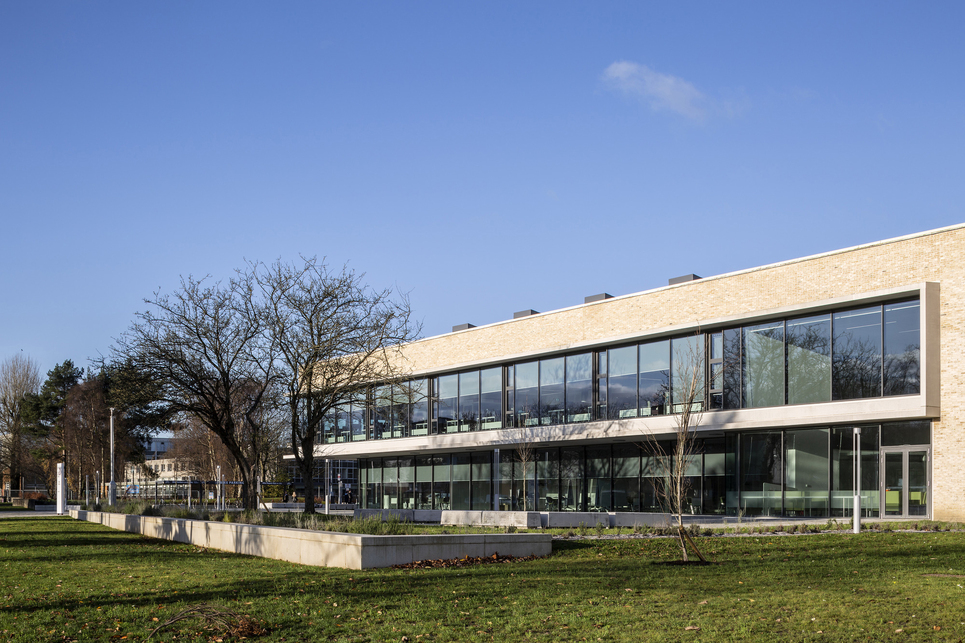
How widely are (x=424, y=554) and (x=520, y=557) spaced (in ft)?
7.75

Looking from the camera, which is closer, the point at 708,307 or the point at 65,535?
the point at 65,535

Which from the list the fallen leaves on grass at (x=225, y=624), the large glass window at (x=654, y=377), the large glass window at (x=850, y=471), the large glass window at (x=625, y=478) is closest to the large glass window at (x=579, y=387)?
the large glass window at (x=625, y=478)

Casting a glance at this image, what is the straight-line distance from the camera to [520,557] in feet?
58.6

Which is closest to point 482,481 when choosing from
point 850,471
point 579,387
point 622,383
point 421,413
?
point 421,413

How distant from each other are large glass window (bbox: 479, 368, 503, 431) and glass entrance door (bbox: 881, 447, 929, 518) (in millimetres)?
20468

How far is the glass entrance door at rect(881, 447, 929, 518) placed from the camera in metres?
28.0

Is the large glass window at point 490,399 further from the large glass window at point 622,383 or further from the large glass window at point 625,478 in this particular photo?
the large glass window at point 622,383

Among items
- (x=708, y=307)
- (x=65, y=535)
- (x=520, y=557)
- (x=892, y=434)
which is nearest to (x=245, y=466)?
(x=65, y=535)

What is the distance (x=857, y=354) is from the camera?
29.6 metres

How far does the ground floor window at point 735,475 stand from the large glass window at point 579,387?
69.3 inches

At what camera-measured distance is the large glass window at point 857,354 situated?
2902cm

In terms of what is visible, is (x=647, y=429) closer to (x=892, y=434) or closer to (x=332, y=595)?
(x=892, y=434)

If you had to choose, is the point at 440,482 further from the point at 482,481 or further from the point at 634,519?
the point at 634,519

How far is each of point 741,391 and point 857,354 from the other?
4767mm
